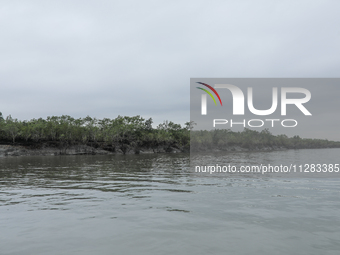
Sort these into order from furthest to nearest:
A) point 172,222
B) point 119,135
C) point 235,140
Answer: point 235,140, point 119,135, point 172,222

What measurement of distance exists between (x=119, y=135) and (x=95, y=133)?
1172 cm

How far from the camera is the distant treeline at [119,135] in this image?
307 feet

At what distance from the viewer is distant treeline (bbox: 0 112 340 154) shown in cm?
9350

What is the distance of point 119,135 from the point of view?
11700 cm

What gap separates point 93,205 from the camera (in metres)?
12.5

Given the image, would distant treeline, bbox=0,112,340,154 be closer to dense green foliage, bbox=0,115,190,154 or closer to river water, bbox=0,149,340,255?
dense green foliage, bbox=0,115,190,154

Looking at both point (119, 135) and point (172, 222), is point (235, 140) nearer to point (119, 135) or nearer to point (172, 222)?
point (119, 135)

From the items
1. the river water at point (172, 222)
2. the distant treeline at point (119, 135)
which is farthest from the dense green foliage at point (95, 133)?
the river water at point (172, 222)

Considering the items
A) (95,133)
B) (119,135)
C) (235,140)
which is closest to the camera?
(95,133)

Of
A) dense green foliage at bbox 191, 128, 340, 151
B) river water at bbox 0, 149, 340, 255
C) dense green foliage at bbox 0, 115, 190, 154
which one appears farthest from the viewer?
dense green foliage at bbox 191, 128, 340, 151

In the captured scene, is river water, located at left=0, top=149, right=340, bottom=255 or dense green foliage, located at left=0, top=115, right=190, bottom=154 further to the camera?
dense green foliage, located at left=0, top=115, right=190, bottom=154

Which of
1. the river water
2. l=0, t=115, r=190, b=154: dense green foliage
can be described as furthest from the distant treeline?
the river water

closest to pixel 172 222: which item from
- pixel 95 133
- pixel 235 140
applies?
pixel 95 133

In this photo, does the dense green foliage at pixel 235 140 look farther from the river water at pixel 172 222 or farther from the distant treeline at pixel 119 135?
the river water at pixel 172 222
